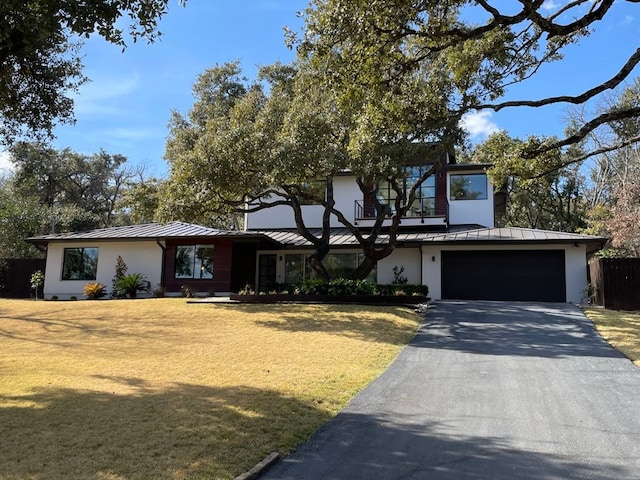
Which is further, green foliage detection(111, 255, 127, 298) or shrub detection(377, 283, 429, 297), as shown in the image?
green foliage detection(111, 255, 127, 298)

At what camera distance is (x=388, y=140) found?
15086mm

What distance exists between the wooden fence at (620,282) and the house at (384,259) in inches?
115

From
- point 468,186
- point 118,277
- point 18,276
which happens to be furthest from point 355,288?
point 18,276

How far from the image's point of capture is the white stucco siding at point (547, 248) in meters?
20.1

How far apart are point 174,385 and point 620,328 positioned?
1140 centimetres

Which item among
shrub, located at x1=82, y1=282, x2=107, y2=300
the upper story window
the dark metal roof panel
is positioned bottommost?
shrub, located at x1=82, y1=282, x2=107, y2=300

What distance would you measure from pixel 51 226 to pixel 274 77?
61.4 feet

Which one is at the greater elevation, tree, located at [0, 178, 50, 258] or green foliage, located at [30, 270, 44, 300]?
tree, located at [0, 178, 50, 258]

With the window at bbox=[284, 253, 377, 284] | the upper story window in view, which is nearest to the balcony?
the upper story window

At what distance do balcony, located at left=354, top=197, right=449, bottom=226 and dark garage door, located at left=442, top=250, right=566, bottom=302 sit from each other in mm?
2684

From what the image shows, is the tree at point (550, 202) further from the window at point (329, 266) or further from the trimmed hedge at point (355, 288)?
the trimmed hedge at point (355, 288)

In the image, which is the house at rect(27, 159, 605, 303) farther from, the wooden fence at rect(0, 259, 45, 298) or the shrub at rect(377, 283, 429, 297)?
the shrub at rect(377, 283, 429, 297)

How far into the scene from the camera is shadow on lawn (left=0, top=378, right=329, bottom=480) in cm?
432

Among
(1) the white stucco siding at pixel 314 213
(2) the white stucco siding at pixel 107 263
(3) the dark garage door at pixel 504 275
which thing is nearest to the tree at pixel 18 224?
(2) the white stucco siding at pixel 107 263
